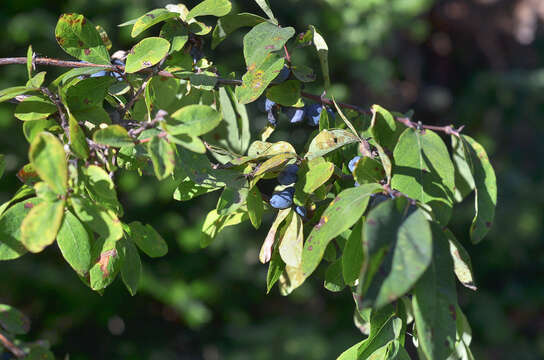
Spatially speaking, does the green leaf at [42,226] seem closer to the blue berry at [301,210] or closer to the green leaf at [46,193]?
the green leaf at [46,193]

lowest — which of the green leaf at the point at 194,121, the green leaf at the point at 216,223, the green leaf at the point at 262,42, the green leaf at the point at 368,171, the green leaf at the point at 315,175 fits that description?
the green leaf at the point at 216,223

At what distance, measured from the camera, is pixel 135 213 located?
202 cm

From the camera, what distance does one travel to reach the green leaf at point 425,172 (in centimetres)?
53

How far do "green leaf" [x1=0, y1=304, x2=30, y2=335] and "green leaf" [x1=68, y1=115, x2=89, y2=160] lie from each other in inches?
13.8

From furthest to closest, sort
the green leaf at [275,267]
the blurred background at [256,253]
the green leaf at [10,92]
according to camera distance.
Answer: the blurred background at [256,253] < the green leaf at [275,267] < the green leaf at [10,92]

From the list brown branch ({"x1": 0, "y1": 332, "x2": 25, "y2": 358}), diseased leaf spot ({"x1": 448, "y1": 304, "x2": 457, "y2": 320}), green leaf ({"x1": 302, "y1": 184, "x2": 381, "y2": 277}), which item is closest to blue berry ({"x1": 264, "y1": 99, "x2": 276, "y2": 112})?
green leaf ({"x1": 302, "y1": 184, "x2": 381, "y2": 277})

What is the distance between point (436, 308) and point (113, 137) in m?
0.30

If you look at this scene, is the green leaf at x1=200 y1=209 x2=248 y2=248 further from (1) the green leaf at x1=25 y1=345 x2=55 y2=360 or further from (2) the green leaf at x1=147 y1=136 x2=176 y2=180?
(1) the green leaf at x1=25 y1=345 x2=55 y2=360

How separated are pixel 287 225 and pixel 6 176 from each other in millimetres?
1571

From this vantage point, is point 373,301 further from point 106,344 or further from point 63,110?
point 106,344

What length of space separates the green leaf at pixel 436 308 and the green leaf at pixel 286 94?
0.27m

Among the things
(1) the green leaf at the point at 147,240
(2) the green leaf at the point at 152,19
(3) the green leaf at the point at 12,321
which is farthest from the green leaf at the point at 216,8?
(3) the green leaf at the point at 12,321

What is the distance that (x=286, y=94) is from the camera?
0.65 m

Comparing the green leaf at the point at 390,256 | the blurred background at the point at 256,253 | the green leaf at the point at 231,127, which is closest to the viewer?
the green leaf at the point at 390,256
